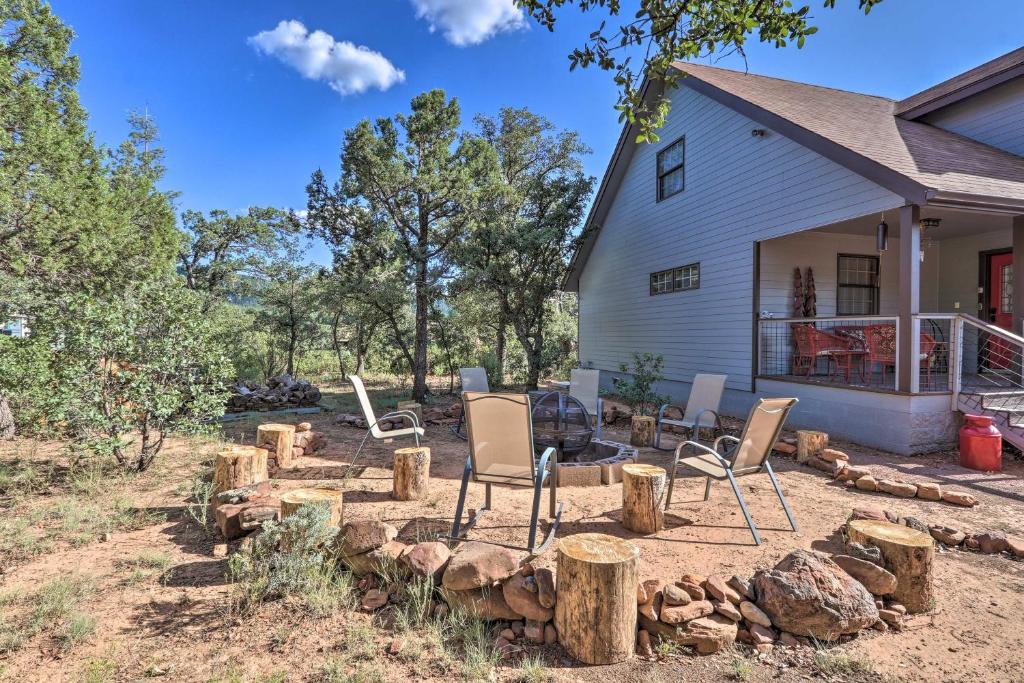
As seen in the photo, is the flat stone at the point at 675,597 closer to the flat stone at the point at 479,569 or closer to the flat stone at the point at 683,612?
the flat stone at the point at 683,612

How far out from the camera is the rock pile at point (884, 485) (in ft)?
14.3

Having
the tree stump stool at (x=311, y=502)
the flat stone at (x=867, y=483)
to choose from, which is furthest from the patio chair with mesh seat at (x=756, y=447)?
the tree stump stool at (x=311, y=502)

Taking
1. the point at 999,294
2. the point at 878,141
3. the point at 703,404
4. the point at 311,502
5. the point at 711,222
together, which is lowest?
the point at 311,502

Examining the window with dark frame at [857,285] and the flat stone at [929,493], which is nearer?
the flat stone at [929,493]

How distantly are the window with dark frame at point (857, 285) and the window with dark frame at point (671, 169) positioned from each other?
3.61m

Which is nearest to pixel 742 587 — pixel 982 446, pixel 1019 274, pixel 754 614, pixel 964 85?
pixel 754 614

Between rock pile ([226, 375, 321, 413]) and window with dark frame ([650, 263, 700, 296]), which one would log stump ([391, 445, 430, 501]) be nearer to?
rock pile ([226, 375, 321, 413])

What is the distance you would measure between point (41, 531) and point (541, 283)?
1040 centimetres

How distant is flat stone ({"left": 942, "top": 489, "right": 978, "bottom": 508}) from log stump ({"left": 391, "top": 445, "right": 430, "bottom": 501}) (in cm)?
473

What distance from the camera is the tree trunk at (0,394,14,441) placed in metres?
6.60

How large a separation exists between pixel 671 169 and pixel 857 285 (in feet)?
14.7

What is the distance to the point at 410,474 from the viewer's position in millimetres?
4402

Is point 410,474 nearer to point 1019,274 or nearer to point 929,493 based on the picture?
point 929,493

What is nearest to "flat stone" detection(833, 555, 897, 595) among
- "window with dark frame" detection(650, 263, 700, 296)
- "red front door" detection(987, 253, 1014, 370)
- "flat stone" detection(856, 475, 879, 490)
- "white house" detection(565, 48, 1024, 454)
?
"flat stone" detection(856, 475, 879, 490)
